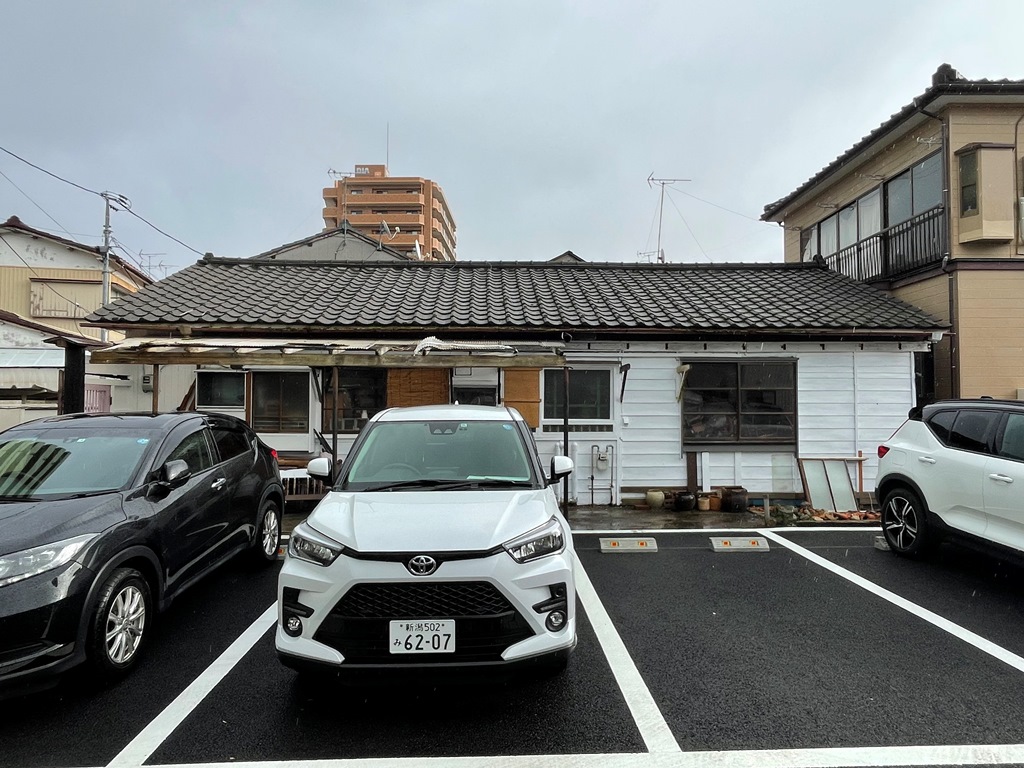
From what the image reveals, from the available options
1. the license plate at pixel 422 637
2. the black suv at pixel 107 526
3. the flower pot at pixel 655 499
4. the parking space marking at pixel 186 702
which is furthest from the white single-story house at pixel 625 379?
the license plate at pixel 422 637

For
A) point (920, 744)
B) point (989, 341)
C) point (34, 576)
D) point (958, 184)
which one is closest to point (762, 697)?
point (920, 744)

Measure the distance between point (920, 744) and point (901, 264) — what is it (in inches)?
442

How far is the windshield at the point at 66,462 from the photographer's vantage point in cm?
371

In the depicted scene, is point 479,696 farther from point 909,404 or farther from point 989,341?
point 989,341

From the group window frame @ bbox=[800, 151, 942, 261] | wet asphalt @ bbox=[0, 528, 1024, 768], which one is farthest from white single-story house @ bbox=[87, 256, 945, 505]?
wet asphalt @ bbox=[0, 528, 1024, 768]

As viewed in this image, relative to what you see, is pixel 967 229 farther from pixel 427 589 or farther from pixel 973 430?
pixel 427 589

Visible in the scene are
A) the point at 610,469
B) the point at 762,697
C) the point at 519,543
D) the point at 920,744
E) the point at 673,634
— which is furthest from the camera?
the point at 610,469

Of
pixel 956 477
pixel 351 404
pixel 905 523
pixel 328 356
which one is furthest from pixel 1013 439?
pixel 351 404

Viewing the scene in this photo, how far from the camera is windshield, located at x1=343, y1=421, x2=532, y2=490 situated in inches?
149

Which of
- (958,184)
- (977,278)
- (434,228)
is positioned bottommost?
(977,278)

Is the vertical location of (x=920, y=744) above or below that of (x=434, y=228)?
below

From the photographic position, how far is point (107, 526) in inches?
132

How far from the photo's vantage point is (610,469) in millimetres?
8781

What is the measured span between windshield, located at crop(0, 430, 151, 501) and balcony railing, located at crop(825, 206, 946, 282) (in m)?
12.5
